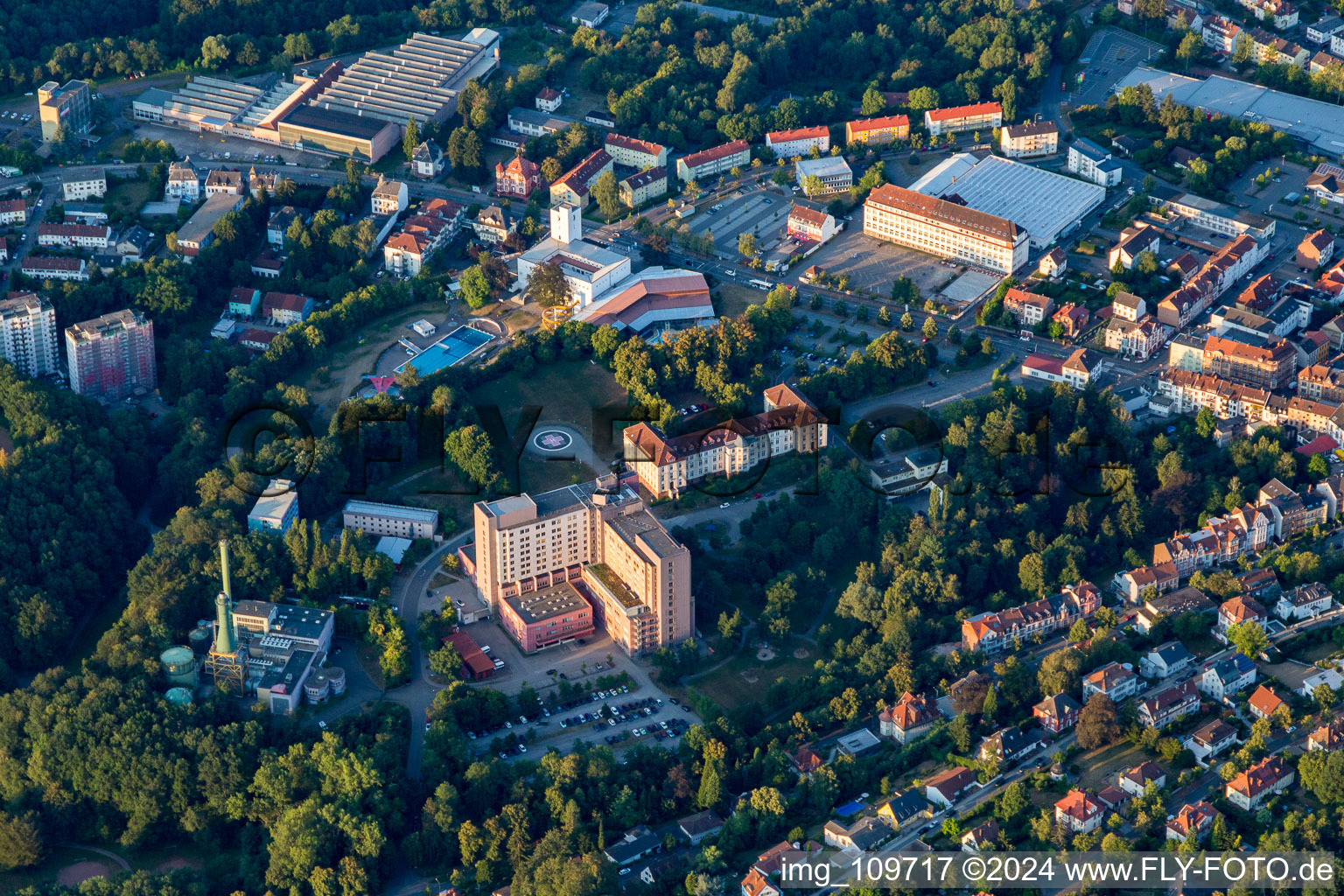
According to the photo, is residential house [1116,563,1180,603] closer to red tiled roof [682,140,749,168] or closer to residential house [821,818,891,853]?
residential house [821,818,891,853]

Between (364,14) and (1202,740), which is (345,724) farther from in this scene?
(364,14)

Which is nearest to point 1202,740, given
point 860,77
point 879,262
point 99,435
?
point 879,262

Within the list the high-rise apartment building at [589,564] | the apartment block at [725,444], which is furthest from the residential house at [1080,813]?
the apartment block at [725,444]

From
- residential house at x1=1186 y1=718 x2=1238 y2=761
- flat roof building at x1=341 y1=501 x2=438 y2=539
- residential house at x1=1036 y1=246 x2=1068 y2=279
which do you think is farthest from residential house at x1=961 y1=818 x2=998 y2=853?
residential house at x1=1036 y1=246 x2=1068 y2=279

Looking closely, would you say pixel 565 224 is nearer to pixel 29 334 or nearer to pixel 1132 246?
pixel 29 334

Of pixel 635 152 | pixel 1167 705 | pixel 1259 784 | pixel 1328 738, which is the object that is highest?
pixel 1328 738

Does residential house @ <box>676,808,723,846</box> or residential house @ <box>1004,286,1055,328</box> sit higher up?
residential house @ <box>1004,286,1055,328</box>

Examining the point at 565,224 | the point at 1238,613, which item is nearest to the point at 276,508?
the point at 565,224
